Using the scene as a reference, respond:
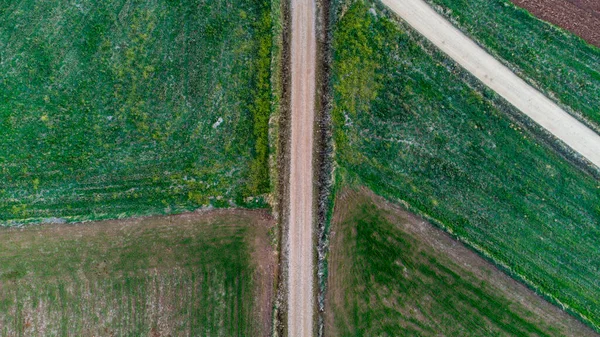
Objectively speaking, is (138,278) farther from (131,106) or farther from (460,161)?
(460,161)

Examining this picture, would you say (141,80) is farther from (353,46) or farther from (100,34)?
(353,46)

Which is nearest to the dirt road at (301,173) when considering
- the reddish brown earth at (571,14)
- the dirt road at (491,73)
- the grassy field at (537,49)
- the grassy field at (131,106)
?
the grassy field at (131,106)

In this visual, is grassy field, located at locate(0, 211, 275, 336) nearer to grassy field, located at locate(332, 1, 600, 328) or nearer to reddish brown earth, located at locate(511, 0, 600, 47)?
grassy field, located at locate(332, 1, 600, 328)

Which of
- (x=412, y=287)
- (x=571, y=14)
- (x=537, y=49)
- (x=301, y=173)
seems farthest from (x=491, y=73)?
(x=412, y=287)

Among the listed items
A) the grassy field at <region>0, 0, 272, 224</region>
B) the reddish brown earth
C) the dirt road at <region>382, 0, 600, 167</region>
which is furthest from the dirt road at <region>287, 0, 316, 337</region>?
the reddish brown earth

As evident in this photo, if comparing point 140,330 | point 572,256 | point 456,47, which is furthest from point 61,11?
point 572,256

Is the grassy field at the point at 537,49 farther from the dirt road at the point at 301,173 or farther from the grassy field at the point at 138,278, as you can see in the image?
the grassy field at the point at 138,278

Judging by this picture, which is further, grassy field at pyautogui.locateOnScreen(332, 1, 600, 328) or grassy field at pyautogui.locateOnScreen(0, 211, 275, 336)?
grassy field at pyautogui.locateOnScreen(332, 1, 600, 328)
